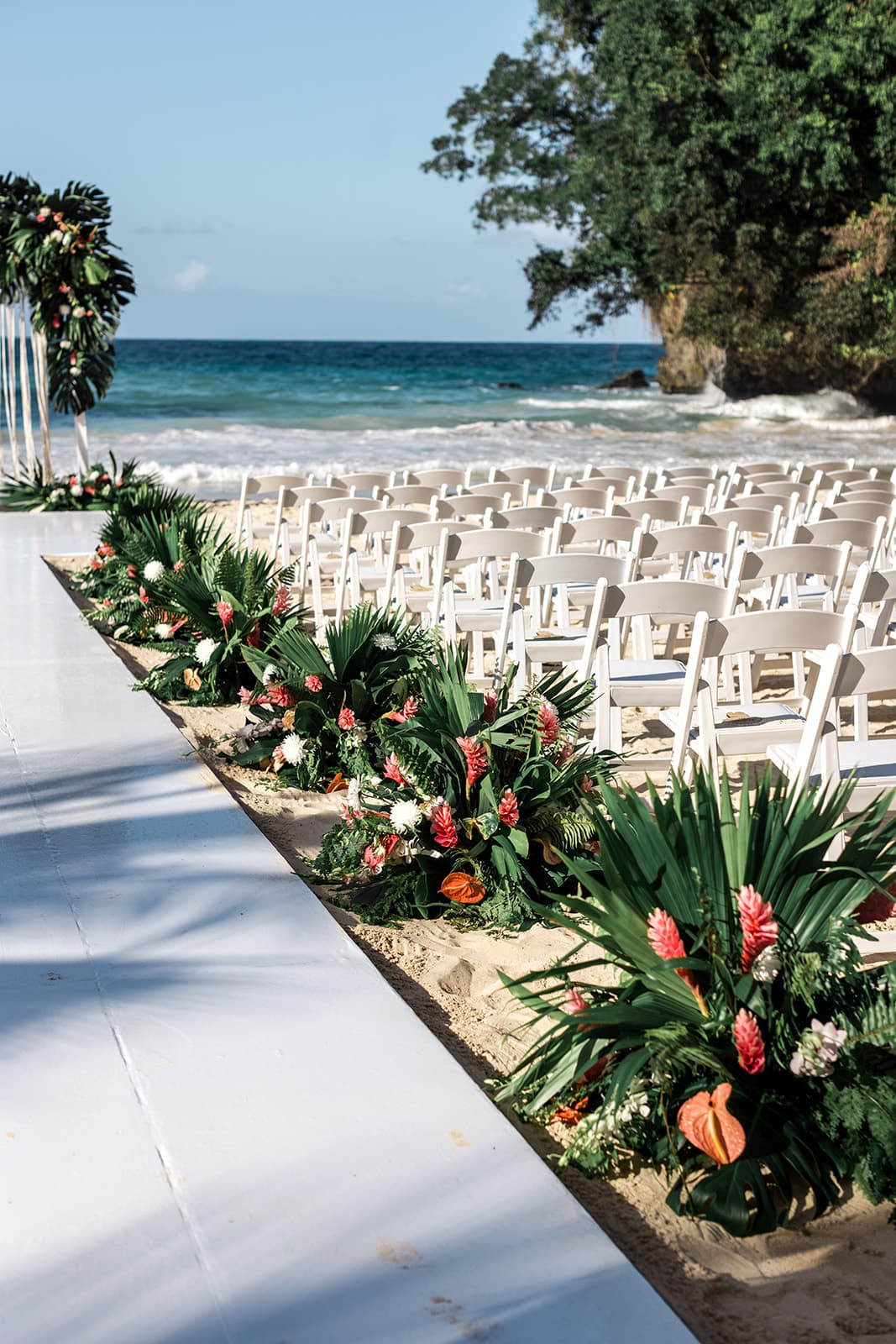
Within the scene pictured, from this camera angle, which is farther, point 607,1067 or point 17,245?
point 17,245

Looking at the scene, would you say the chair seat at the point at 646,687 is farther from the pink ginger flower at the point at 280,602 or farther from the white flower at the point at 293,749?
the pink ginger flower at the point at 280,602

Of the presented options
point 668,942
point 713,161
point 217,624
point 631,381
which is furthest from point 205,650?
point 631,381

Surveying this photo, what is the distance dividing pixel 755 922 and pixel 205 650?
12.1 ft

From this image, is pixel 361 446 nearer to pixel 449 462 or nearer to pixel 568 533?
pixel 449 462

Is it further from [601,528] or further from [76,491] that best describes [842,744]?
[76,491]

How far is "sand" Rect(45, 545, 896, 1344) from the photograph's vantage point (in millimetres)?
2068

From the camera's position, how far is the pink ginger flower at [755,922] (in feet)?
7.80

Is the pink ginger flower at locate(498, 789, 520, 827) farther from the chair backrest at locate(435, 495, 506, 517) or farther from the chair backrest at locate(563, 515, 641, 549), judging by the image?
the chair backrest at locate(435, 495, 506, 517)

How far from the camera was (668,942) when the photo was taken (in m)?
2.42

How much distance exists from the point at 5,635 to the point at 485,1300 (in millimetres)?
5573

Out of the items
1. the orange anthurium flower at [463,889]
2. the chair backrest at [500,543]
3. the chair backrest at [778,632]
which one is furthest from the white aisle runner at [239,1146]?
the chair backrest at [500,543]

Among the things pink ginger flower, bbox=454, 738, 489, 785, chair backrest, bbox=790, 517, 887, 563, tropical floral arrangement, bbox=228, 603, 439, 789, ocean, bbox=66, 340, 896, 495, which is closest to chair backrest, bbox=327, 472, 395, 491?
chair backrest, bbox=790, 517, 887, 563

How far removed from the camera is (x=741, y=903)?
2391 millimetres

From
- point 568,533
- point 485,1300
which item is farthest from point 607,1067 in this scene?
point 568,533
